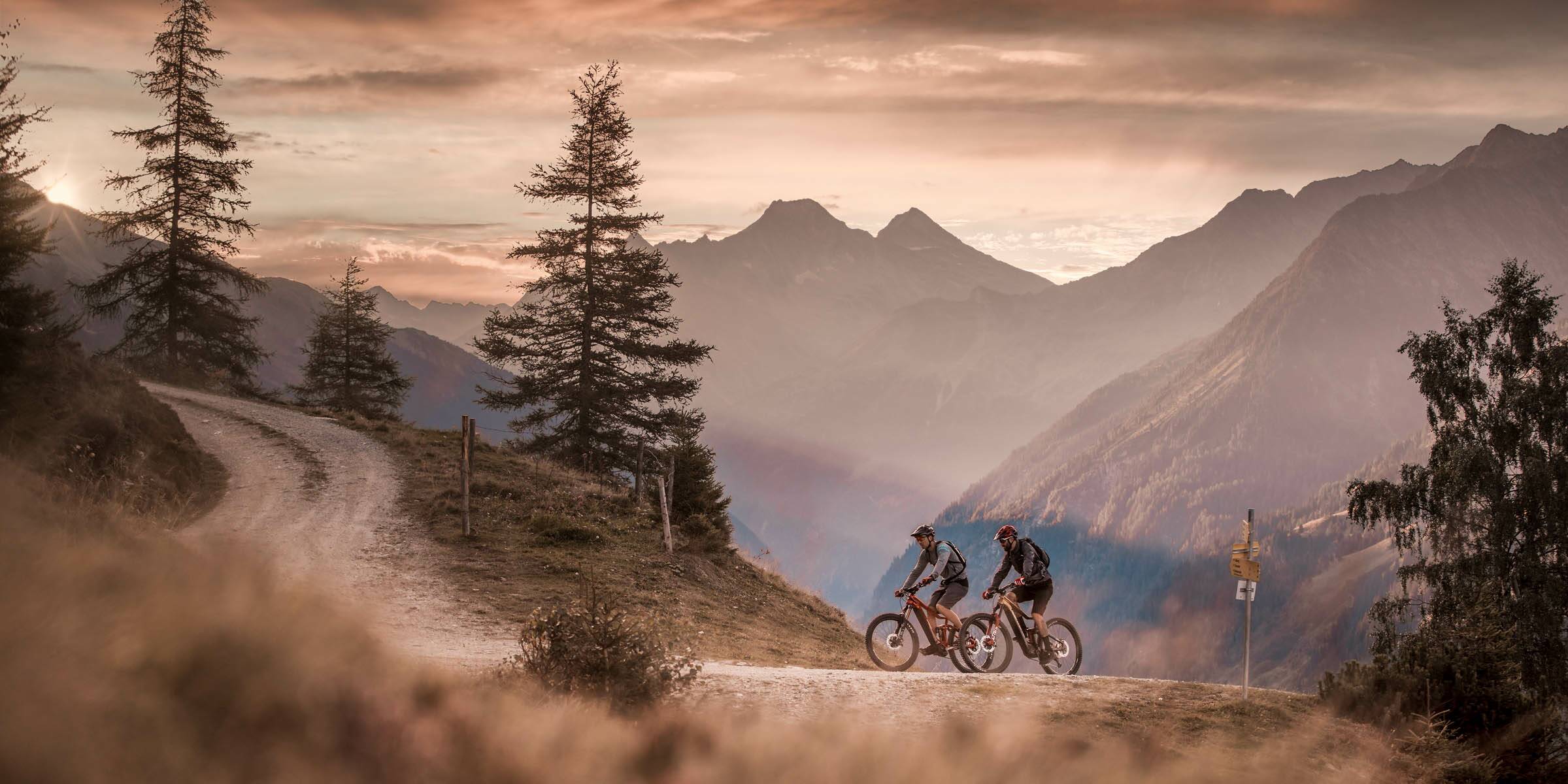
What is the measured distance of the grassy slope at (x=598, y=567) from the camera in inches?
744

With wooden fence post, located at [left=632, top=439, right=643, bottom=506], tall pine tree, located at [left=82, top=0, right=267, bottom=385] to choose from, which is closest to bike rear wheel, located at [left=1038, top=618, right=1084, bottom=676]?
wooden fence post, located at [left=632, top=439, right=643, bottom=506]

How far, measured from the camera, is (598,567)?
21.7m

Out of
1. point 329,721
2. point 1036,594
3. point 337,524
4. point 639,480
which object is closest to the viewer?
point 329,721

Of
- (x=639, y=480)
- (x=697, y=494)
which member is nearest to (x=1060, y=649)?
(x=697, y=494)

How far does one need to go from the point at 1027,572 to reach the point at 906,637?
A: 2.62 m

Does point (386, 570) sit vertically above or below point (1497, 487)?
below

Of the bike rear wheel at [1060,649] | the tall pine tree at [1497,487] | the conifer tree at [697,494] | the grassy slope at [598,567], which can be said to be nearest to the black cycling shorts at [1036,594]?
the bike rear wheel at [1060,649]

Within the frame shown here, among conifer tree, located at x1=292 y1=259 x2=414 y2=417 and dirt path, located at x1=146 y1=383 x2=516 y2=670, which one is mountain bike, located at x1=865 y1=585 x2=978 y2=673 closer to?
dirt path, located at x1=146 y1=383 x2=516 y2=670

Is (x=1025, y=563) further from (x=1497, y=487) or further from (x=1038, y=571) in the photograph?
(x=1497, y=487)

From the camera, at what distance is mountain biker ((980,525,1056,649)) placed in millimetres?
15109

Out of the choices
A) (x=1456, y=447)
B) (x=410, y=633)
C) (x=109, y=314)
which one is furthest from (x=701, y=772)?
(x=109, y=314)

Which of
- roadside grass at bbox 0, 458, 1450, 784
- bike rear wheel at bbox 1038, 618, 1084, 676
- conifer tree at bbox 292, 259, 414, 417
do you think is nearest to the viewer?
roadside grass at bbox 0, 458, 1450, 784

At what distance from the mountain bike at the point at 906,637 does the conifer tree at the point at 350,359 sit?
146 ft

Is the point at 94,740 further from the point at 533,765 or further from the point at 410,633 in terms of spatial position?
the point at 410,633
